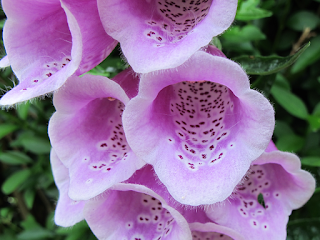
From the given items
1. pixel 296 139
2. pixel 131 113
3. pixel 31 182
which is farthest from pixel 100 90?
pixel 31 182

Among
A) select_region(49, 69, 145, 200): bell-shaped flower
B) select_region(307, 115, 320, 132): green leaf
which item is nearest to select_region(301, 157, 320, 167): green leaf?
select_region(307, 115, 320, 132): green leaf

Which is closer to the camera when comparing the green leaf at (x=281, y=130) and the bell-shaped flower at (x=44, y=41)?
the bell-shaped flower at (x=44, y=41)

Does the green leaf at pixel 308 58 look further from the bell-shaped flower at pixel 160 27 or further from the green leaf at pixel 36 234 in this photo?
the green leaf at pixel 36 234

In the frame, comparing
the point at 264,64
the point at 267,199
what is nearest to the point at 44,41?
the point at 264,64

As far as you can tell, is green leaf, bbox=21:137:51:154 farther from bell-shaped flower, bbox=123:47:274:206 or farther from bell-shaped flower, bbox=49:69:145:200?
bell-shaped flower, bbox=123:47:274:206

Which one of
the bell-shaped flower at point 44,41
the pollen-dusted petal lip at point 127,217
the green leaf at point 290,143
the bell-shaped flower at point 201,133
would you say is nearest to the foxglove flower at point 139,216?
the pollen-dusted petal lip at point 127,217

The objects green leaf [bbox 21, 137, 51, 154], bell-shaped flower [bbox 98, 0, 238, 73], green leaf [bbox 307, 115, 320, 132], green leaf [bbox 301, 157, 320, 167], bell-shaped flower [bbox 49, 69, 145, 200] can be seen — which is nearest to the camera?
bell-shaped flower [bbox 98, 0, 238, 73]

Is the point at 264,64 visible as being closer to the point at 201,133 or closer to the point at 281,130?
the point at 201,133
